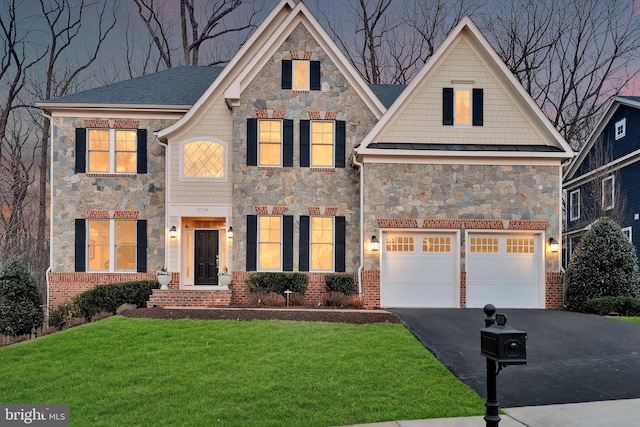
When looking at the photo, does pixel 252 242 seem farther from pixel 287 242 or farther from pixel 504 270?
pixel 504 270

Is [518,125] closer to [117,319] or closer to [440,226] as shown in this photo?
[440,226]

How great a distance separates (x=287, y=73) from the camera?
16.5m

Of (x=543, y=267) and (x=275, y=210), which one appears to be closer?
(x=543, y=267)

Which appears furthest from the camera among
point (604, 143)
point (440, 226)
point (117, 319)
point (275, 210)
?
point (604, 143)

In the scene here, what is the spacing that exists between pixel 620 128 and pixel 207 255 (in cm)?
1978

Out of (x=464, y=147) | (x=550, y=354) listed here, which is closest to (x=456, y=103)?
(x=464, y=147)

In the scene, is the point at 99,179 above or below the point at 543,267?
above

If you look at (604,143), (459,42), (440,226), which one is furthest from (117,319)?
(604,143)

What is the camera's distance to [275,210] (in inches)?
643

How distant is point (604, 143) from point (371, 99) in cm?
1503

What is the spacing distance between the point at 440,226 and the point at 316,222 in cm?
403

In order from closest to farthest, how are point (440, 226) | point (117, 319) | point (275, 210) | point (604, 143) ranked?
point (117, 319) < point (440, 226) < point (275, 210) < point (604, 143)

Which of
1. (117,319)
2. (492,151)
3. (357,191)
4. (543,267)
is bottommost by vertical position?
(117,319)

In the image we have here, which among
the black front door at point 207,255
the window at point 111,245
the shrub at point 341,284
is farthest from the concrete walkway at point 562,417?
the window at point 111,245
